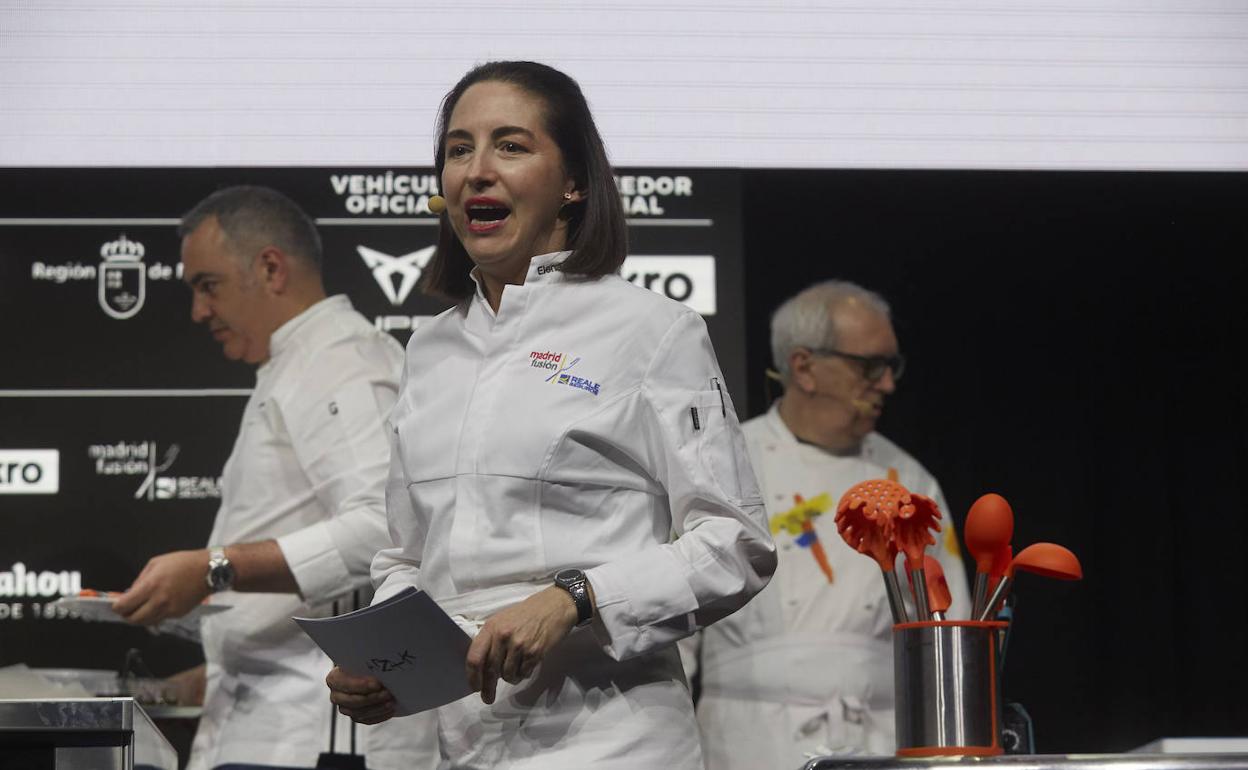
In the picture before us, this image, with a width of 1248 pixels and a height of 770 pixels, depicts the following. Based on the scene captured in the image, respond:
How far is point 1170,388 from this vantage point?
136 inches

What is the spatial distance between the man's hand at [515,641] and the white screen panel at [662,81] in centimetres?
198

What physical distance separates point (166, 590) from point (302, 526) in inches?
12.9

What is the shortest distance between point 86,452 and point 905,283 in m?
1.74

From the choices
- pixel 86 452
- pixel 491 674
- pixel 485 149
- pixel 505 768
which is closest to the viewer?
pixel 491 674

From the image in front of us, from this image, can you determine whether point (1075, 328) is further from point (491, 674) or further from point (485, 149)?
point (491, 674)

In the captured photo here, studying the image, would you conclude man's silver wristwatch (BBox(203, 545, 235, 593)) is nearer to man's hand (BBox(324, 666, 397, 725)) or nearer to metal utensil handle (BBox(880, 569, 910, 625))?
man's hand (BBox(324, 666, 397, 725))

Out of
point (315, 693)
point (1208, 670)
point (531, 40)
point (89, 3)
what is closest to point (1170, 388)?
point (1208, 670)

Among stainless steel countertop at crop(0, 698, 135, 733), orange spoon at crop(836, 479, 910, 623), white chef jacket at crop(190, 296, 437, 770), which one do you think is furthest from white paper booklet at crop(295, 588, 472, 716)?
white chef jacket at crop(190, 296, 437, 770)

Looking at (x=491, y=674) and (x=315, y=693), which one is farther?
(x=315, y=693)

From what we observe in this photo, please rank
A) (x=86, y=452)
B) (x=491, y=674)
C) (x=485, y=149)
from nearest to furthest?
1. (x=491, y=674)
2. (x=485, y=149)
3. (x=86, y=452)

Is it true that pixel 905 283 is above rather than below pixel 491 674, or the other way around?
above

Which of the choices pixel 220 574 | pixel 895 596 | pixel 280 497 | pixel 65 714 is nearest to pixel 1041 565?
pixel 895 596

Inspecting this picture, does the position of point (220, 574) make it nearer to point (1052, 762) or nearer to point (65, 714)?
point (65, 714)

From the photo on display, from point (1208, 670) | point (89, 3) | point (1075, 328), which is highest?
point (89, 3)
